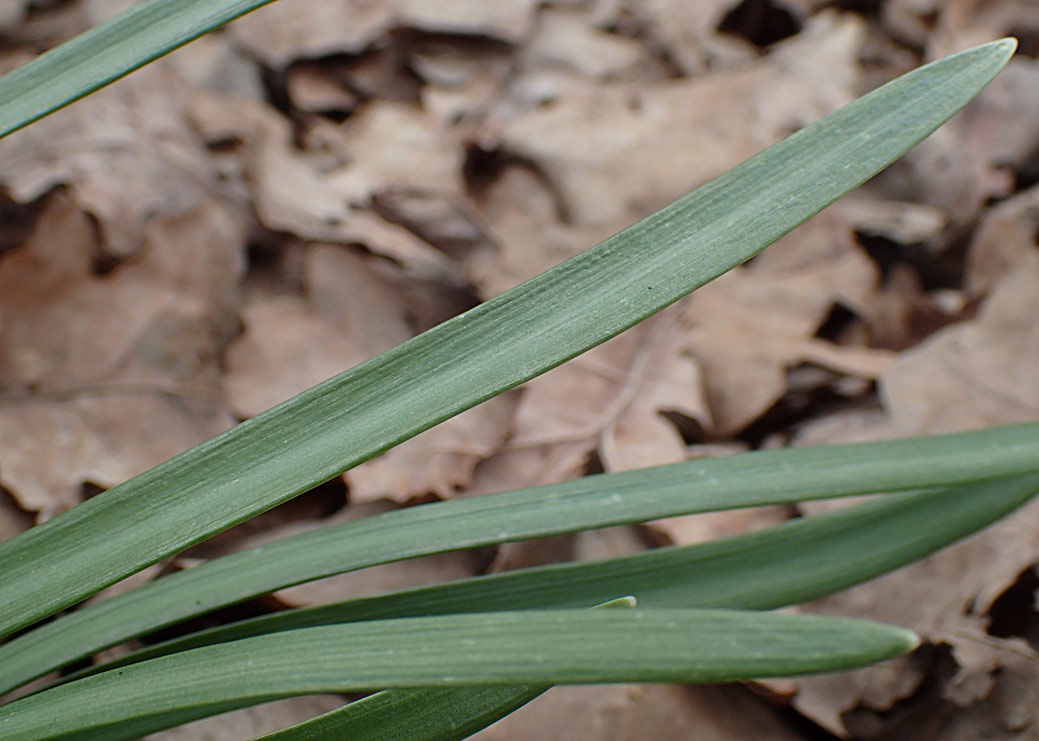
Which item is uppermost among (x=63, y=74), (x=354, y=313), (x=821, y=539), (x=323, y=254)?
(x=323, y=254)

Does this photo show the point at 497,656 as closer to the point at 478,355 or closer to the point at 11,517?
the point at 478,355

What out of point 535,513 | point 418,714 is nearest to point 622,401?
point 535,513

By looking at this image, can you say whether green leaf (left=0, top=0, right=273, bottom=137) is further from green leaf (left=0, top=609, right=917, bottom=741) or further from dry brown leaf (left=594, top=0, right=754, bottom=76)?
dry brown leaf (left=594, top=0, right=754, bottom=76)

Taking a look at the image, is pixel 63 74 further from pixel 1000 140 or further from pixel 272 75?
pixel 1000 140

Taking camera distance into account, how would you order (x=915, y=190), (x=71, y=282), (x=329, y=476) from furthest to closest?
(x=915, y=190)
(x=71, y=282)
(x=329, y=476)

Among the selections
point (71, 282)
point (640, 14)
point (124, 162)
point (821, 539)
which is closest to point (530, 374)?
point (821, 539)
